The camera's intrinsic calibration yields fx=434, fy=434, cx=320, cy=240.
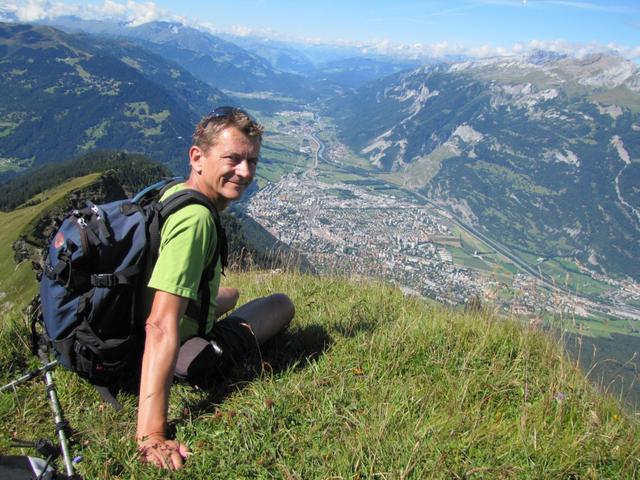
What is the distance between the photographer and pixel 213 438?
110 inches

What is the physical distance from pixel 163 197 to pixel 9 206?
101 m

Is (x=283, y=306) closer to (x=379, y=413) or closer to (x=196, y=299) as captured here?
(x=196, y=299)

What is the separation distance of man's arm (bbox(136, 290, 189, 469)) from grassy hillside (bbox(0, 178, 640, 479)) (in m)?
0.09

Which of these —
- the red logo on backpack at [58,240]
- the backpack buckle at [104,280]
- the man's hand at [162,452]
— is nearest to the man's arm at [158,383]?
the man's hand at [162,452]

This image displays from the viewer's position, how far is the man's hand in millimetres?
2551

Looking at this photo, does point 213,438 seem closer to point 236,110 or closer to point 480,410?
point 480,410

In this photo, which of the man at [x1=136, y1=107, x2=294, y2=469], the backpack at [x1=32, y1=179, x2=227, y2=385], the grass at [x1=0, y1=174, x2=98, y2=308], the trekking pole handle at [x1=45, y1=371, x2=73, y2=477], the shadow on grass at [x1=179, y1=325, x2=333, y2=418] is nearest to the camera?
the trekking pole handle at [x1=45, y1=371, x2=73, y2=477]

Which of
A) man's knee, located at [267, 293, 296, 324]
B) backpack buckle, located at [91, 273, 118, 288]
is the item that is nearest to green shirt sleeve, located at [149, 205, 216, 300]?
backpack buckle, located at [91, 273, 118, 288]

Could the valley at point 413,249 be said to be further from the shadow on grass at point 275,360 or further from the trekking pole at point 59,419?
the trekking pole at point 59,419

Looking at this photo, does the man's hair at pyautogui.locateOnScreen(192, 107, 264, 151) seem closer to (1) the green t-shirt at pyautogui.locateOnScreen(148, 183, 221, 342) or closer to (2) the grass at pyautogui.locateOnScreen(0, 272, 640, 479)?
(1) the green t-shirt at pyautogui.locateOnScreen(148, 183, 221, 342)

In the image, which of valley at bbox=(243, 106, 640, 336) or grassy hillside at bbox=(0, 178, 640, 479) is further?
A: valley at bbox=(243, 106, 640, 336)

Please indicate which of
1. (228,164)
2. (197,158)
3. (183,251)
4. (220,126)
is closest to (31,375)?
(183,251)

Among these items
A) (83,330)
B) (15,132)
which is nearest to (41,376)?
(83,330)

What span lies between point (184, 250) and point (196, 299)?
41 centimetres
